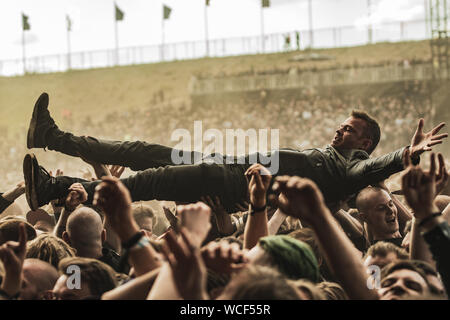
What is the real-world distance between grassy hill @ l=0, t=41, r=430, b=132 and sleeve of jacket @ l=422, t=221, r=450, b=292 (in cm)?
2504

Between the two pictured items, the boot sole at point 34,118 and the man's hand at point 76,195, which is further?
the boot sole at point 34,118

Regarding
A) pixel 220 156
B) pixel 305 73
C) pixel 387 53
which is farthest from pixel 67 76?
pixel 220 156

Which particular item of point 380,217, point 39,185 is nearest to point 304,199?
point 380,217

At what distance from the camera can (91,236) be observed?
321cm

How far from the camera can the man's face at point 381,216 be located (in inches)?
137

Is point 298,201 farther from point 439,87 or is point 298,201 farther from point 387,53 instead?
point 387,53

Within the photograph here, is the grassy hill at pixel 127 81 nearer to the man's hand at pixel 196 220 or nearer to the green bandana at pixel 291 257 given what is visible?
the green bandana at pixel 291 257

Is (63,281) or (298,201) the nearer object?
(298,201)

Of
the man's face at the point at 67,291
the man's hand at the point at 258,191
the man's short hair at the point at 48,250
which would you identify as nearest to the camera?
the man's face at the point at 67,291

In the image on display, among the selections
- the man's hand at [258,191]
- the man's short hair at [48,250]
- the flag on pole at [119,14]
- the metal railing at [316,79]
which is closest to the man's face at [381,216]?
the man's hand at [258,191]

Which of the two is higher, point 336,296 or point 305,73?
point 305,73

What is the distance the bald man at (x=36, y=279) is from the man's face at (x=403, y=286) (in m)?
1.27

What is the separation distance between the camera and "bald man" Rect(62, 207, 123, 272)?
320 cm

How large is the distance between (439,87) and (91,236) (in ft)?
67.3
